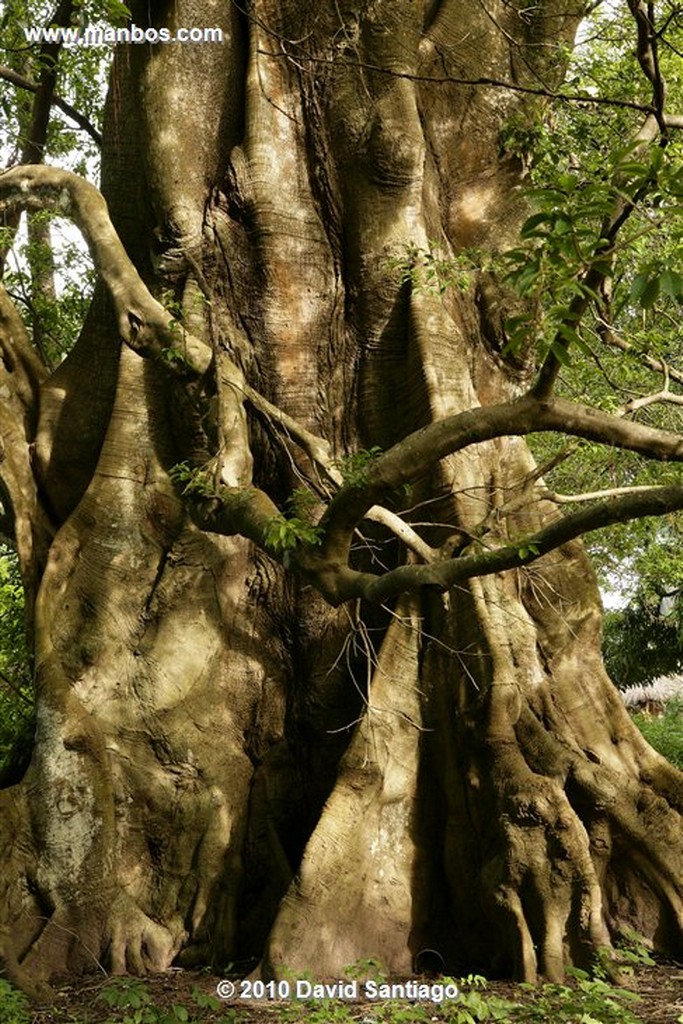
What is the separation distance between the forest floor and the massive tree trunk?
0.26 m

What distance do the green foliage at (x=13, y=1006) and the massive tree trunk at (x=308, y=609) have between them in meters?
0.15

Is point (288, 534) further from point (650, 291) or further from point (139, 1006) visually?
point (139, 1006)

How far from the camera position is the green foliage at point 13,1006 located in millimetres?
4930

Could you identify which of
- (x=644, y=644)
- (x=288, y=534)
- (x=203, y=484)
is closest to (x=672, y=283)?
(x=288, y=534)

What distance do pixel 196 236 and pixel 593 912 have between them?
460 cm

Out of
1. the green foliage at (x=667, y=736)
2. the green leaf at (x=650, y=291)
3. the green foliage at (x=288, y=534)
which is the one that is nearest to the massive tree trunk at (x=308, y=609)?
the green foliage at (x=288, y=534)

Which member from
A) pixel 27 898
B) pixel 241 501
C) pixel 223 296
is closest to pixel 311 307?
pixel 223 296

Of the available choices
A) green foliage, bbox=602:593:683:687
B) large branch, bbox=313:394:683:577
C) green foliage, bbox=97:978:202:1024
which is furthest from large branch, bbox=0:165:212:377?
green foliage, bbox=602:593:683:687

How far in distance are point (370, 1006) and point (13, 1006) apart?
1.62m

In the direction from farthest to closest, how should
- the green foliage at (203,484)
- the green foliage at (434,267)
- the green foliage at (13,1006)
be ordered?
the green foliage at (434,267) → the green foliage at (203,484) → the green foliage at (13,1006)

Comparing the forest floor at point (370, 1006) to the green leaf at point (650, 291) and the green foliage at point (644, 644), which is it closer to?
the green leaf at point (650, 291)

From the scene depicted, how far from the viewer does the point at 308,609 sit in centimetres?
689

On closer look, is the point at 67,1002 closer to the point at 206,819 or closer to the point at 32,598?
the point at 206,819

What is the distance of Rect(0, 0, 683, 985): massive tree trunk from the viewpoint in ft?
19.4
